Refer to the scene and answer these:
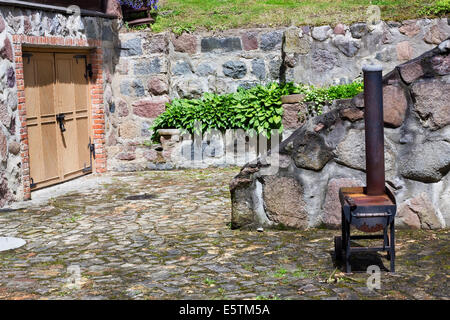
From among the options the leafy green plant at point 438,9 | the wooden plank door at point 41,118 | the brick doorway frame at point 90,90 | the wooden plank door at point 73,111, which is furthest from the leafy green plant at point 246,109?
the wooden plank door at point 41,118

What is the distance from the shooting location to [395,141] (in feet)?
17.5

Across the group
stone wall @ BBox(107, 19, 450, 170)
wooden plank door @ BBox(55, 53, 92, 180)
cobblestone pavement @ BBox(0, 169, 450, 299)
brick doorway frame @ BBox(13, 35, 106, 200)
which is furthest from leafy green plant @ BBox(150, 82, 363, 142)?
cobblestone pavement @ BBox(0, 169, 450, 299)

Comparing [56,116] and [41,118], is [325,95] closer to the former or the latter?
[56,116]

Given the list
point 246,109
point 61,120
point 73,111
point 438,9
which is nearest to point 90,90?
point 73,111

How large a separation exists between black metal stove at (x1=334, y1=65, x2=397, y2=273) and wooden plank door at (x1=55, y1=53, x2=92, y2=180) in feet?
18.8

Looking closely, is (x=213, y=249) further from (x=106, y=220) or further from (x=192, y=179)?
(x=192, y=179)

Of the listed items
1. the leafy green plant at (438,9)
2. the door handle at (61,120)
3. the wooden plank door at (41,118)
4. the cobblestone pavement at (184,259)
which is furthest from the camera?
the leafy green plant at (438,9)

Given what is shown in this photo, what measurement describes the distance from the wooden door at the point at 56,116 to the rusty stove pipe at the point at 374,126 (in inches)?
211

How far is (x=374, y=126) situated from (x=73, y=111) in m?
6.12

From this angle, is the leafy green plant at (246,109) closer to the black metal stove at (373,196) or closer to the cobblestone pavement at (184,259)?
the cobblestone pavement at (184,259)

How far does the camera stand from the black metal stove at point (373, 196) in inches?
164
